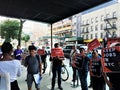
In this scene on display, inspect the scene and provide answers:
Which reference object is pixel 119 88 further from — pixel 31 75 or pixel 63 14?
pixel 63 14

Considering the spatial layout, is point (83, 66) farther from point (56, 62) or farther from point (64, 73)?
point (64, 73)

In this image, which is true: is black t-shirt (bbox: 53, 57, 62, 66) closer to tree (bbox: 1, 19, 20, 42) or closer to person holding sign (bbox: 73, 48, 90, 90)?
person holding sign (bbox: 73, 48, 90, 90)

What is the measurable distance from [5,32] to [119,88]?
160 feet

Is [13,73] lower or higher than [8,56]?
lower

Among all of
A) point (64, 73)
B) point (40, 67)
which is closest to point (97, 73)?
point (40, 67)

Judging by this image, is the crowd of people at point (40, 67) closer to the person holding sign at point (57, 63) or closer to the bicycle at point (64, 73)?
the person holding sign at point (57, 63)

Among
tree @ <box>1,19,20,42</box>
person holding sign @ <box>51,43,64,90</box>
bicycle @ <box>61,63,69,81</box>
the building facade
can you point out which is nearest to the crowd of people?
person holding sign @ <box>51,43,64,90</box>

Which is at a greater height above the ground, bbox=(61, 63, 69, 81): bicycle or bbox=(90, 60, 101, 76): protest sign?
bbox=(90, 60, 101, 76): protest sign

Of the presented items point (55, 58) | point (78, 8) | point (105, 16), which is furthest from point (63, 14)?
point (105, 16)

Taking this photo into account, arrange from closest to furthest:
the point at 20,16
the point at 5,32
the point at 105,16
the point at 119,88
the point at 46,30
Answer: the point at 119,88 < the point at 20,16 < the point at 5,32 < the point at 105,16 < the point at 46,30

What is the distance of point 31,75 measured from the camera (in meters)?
6.28

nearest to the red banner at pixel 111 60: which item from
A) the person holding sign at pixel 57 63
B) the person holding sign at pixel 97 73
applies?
the person holding sign at pixel 97 73

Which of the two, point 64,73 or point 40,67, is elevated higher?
point 40,67

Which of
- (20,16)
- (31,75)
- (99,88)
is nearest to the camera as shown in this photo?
(99,88)
